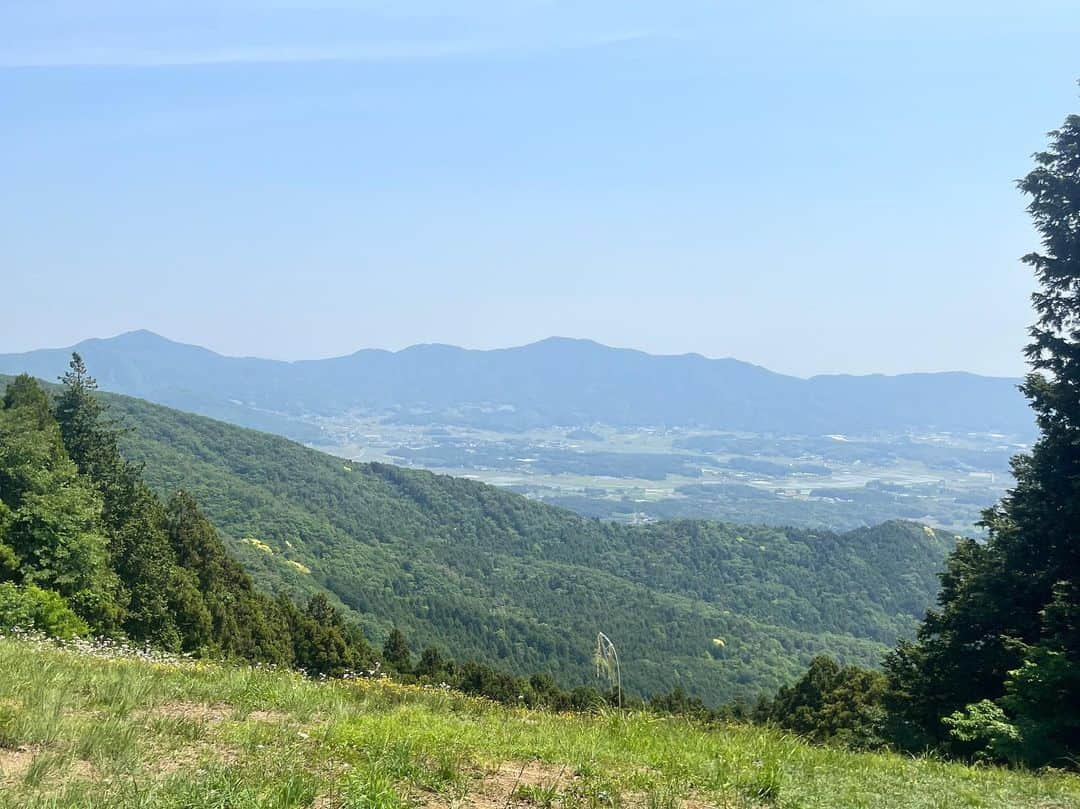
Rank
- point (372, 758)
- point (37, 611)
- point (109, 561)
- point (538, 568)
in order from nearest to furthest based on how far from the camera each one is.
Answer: point (372, 758), point (37, 611), point (109, 561), point (538, 568)

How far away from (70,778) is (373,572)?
98447 mm

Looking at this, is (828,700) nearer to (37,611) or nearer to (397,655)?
(397,655)

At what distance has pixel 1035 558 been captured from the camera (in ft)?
46.5

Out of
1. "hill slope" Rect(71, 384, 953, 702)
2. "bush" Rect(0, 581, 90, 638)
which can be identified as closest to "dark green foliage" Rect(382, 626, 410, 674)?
"bush" Rect(0, 581, 90, 638)

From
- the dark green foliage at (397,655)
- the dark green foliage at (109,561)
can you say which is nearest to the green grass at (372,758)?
the dark green foliage at (109,561)

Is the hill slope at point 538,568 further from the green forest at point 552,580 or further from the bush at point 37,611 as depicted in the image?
the bush at point 37,611

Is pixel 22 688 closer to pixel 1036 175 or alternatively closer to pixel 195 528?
pixel 1036 175

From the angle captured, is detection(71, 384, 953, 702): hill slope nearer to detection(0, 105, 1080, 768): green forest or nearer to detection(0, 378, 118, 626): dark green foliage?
detection(0, 105, 1080, 768): green forest

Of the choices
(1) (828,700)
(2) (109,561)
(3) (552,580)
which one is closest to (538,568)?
(3) (552,580)

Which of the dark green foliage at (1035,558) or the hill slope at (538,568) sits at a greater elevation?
the dark green foliage at (1035,558)

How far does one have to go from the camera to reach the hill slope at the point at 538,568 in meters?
85.4

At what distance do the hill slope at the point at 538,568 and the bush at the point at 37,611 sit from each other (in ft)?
174

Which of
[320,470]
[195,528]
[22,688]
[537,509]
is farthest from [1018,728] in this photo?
[537,509]

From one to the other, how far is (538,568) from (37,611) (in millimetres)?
111151
